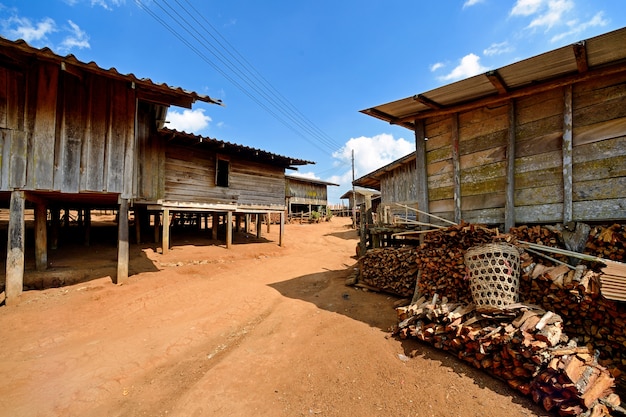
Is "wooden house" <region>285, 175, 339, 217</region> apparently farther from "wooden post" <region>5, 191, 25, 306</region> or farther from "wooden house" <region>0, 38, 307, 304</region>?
"wooden post" <region>5, 191, 25, 306</region>

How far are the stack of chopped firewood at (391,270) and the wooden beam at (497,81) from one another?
12.5 feet

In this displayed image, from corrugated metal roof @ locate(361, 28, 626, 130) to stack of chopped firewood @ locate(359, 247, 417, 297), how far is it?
11.5 feet

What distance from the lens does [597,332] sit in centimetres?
363

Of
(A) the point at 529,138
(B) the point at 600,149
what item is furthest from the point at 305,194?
(B) the point at 600,149

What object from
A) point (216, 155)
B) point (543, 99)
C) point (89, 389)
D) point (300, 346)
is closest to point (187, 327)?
point (89, 389)

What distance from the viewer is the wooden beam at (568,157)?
4797 mm

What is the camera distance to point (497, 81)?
16.5 feet

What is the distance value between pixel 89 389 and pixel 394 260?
6.38 metres

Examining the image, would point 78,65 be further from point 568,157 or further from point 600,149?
point 600,149

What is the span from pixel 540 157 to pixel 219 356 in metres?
6.94

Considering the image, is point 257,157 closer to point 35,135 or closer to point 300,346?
point 35,135

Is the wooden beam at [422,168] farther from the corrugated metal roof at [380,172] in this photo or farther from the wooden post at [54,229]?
the wooden post at [54,229]

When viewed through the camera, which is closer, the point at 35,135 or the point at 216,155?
the point at 35,135

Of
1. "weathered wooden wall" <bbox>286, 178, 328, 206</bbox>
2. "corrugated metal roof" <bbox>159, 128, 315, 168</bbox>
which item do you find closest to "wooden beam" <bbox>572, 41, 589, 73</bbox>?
"corrugated metal roof" <bbox>159, 128, 315, 168</bbox>
